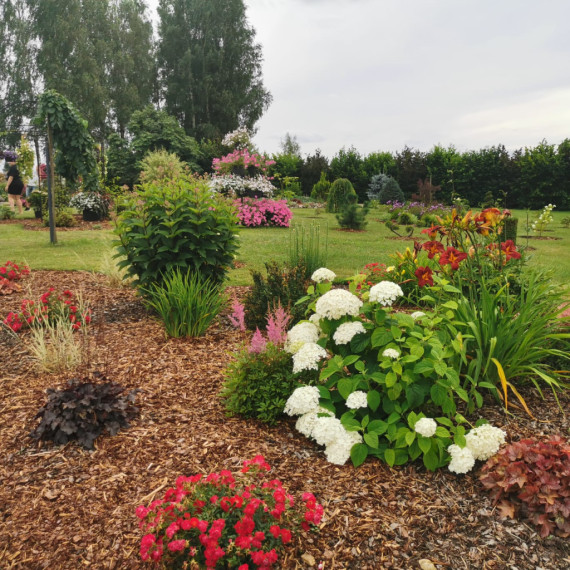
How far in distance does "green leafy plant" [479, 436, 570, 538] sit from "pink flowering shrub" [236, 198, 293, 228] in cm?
1171

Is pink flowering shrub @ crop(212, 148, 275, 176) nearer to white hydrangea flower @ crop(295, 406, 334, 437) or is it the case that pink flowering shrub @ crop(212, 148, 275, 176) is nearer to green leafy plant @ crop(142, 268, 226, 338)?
green leafy plant @ crop(142, 268, 226, 338)

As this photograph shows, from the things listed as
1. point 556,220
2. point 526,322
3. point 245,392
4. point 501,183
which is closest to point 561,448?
point 526,322

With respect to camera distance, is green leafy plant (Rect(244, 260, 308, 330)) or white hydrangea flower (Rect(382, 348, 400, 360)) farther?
green leafy plant (Rect(244, 260, 308, 330))

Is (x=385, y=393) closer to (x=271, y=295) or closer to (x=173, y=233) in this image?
(x=271, y=295)

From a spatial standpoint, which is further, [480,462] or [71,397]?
[71,397]

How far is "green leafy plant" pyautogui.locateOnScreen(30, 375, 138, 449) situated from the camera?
2.80 metres

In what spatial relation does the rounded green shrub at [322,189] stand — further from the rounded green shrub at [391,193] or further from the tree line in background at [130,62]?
the tree line in background at [130,62]

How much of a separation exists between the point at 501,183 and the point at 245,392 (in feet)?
65.6

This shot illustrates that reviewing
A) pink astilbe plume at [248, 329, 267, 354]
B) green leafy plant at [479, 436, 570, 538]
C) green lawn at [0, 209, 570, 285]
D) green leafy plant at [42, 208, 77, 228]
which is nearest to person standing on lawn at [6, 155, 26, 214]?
green lawn at [0, 209, 570, 285]

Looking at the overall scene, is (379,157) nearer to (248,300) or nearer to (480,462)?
(248,300)

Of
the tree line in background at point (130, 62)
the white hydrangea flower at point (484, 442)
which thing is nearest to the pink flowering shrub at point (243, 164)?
the white hydrangea flower at point (484, 442)

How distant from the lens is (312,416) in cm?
271

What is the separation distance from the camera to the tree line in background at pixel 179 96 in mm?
20484

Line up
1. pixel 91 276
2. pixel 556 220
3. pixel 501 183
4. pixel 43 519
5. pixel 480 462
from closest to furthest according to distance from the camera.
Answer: pixel 43 519, pixel 480 462, pixel 91 276, pixel 556 220, pixel 501 183
